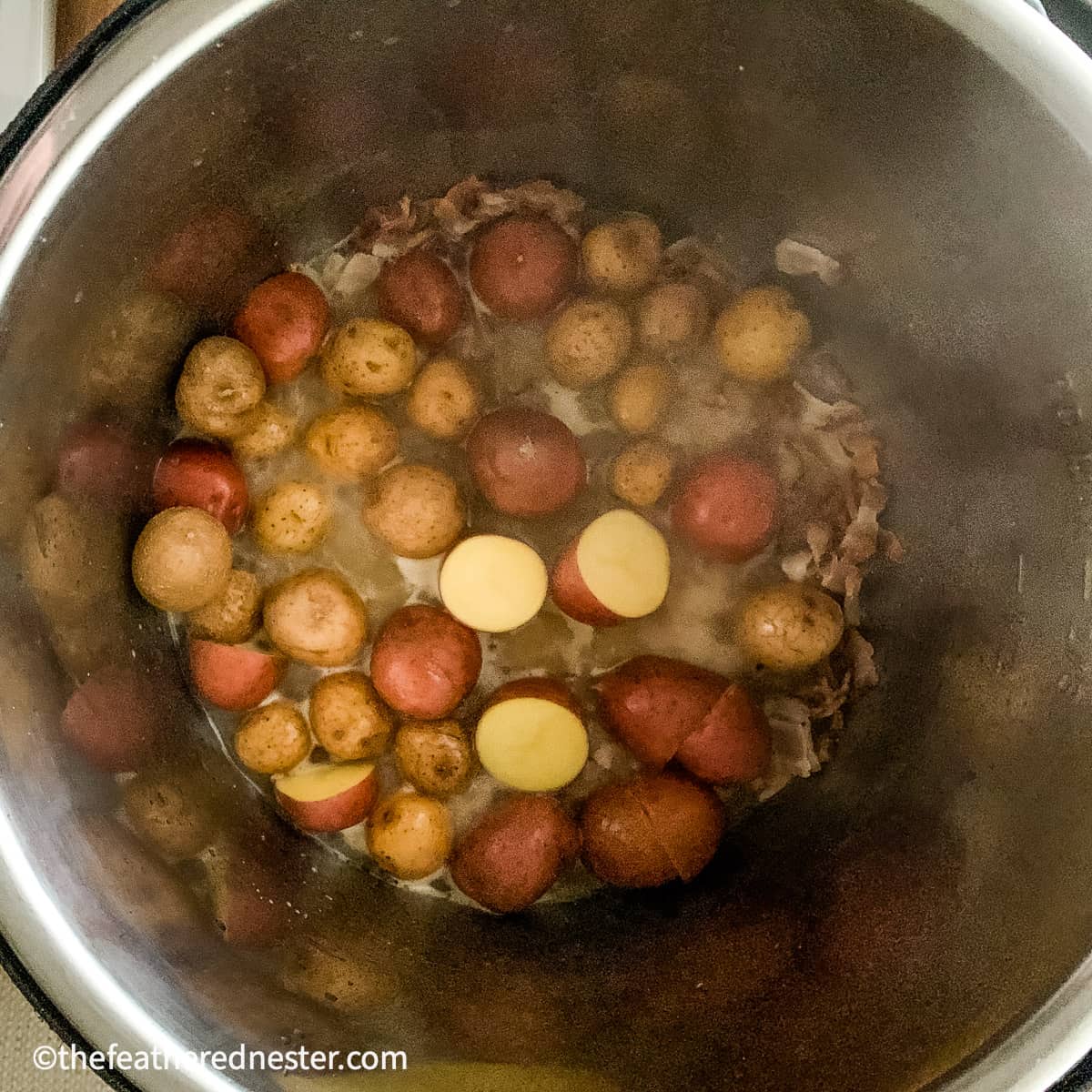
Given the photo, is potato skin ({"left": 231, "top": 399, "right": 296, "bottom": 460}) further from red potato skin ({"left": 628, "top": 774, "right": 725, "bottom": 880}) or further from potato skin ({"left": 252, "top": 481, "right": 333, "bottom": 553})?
red potato skin ({"left": 628, "top": 774, "right": 725, "bottom": 880})

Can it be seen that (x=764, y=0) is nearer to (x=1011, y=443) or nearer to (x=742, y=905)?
(x=1011, y=443)

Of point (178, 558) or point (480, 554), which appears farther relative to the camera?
point (480, 554)

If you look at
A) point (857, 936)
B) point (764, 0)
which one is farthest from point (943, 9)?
Result: point (857, 936)

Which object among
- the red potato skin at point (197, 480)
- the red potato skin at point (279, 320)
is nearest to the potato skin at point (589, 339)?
the red potato skin at point (279, 320)

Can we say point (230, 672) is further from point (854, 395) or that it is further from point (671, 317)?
point (854, 395)

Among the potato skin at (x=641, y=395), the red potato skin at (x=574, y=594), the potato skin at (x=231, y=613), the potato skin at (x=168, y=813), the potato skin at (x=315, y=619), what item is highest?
the potato skin at (x=641, y=395)

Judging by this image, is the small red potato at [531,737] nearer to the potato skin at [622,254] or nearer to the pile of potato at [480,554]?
the pile of potato at [480,554]

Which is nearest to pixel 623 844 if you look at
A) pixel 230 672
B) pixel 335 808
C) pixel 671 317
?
pixel 335 808

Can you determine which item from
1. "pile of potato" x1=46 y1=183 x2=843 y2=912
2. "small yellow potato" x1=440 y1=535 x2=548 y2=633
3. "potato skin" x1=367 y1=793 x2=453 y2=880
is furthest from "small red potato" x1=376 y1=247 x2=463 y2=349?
"potato skin" x1=367 y1=793 x2=453 y2=880
